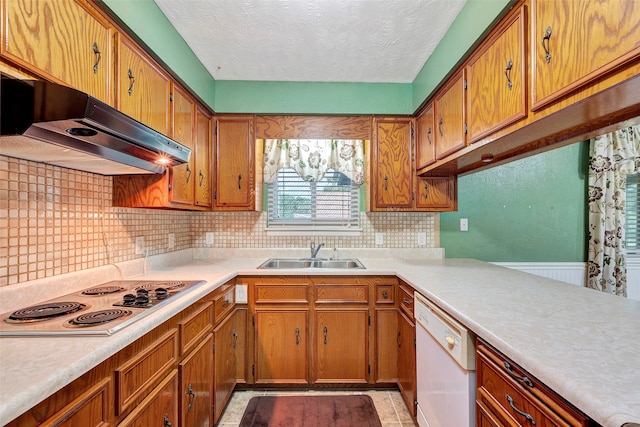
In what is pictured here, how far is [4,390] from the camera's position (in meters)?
0.64

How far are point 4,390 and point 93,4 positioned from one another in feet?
4.68

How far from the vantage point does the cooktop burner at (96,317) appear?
3.32 feet

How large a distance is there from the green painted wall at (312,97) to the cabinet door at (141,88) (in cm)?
75

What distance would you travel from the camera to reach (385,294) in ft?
7.15

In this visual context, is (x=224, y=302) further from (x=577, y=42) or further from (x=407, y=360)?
(x=577, y=42)

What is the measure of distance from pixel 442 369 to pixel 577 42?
52.9 inches

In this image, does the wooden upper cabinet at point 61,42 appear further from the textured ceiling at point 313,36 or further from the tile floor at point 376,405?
the tile floor at point 376,405

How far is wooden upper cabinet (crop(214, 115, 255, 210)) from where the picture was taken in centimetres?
255

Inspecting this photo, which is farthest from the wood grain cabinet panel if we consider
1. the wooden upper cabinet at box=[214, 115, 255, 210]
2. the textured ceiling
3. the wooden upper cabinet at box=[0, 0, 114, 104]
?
the textured ceiling

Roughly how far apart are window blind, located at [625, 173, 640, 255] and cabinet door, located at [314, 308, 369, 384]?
8.26ft

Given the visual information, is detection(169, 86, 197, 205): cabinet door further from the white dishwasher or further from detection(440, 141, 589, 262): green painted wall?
detection(440, 141, 589, 262): green painted wall

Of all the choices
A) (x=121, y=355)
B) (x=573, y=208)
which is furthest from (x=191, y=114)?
(x=573, y=208)

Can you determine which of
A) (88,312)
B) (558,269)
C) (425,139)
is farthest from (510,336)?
(558,269)

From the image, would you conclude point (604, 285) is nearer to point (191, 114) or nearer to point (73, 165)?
point (191, 114)
